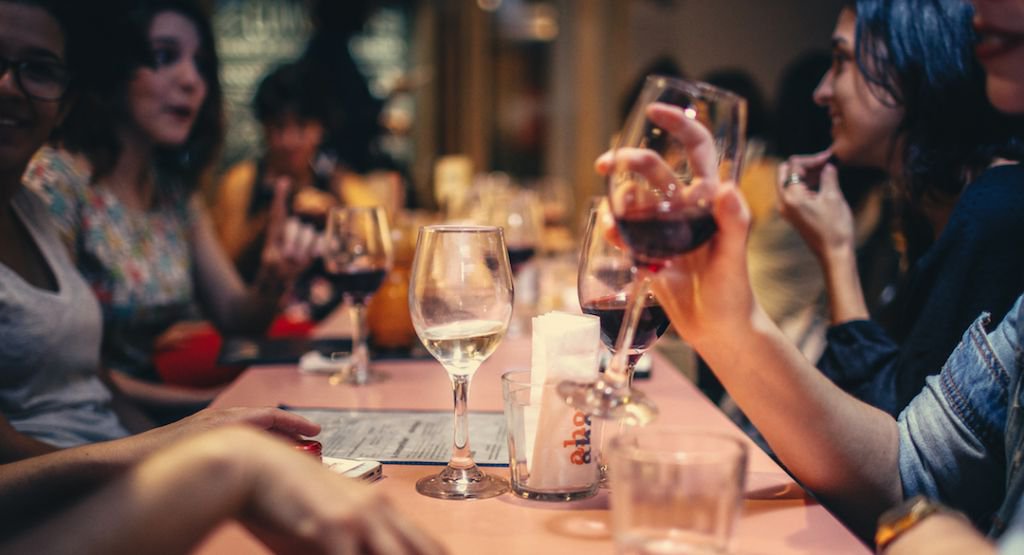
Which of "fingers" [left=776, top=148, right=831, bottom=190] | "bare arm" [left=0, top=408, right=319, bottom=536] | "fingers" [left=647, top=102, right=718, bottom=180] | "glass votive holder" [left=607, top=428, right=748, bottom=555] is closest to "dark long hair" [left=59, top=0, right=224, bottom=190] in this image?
"bare arm" [left=0, top=408, right=319, bottom=536]

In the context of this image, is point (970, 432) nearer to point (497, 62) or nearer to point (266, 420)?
point (266, 420)

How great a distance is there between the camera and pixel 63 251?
1.68 meters

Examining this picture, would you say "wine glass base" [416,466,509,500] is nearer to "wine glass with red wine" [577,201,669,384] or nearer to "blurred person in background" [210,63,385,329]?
→ "wine glass with red wine" [577,201,669,384]

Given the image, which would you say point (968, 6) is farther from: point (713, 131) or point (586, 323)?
point (586, 323)

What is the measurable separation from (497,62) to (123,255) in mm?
6423

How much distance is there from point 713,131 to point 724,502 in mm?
362

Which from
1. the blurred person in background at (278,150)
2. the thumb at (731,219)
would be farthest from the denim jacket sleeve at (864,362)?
the blurred person in background at (278,150)

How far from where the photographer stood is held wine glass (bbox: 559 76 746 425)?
0.85 m

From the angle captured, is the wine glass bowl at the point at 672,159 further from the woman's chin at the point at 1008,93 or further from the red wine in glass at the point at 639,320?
the woman's chin at the point at 1008,93

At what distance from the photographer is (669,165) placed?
2.83 ft

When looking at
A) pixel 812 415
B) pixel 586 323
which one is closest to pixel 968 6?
pixel 812 415

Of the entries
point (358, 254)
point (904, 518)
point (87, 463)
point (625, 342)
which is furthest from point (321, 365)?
point (904, 518)

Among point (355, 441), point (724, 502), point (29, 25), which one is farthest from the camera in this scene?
point (29, 25)

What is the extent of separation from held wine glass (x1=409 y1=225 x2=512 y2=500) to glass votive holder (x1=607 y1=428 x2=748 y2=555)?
13.0 inches
